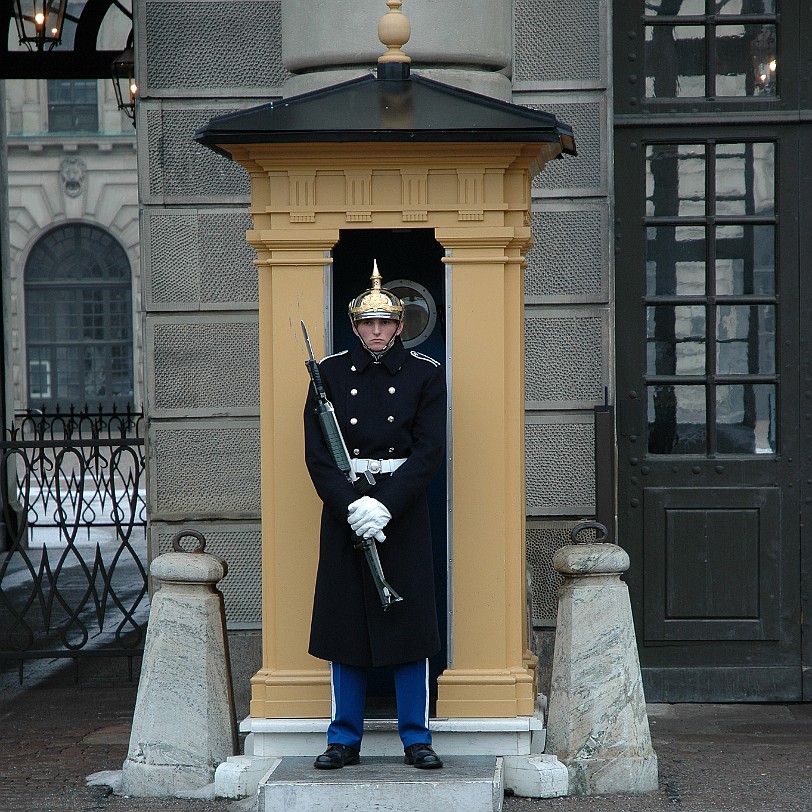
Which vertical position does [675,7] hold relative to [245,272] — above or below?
above

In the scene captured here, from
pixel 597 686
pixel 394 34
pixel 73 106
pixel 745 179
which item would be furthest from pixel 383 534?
pixel 73 106

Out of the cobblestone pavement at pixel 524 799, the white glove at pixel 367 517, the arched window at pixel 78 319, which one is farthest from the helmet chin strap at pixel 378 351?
the arched window at pixel 78 319

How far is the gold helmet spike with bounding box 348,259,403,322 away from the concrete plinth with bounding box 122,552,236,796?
1.21 m

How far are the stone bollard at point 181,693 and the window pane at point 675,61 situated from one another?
3553 mm

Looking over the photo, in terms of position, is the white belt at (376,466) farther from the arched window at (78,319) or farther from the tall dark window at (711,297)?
the arched window at (78,319)

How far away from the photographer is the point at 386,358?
492 cm

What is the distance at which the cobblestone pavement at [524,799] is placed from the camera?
5.08m

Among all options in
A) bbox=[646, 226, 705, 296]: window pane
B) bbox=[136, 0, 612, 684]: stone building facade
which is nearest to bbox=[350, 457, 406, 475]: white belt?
bbox=[136, 0, 612, 684]: stone building facade

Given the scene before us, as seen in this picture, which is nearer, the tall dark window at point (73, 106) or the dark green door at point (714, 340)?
the dark green door at point (714, 340)

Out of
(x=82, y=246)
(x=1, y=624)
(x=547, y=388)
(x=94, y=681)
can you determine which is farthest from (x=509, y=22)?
(x=82, y=246)

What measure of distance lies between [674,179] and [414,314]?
2336 millimetres

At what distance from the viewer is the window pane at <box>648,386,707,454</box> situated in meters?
7.06

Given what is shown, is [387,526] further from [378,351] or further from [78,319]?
[78,319]

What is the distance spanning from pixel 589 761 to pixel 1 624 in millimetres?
5500
